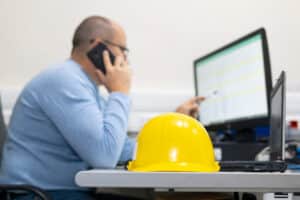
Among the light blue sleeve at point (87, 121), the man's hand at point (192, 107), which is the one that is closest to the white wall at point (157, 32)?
the man's hand at point (192, 107)

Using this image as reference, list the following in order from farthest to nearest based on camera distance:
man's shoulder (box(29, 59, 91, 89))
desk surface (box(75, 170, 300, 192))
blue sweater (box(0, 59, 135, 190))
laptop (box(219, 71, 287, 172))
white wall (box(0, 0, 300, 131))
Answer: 1. white wall (box(0, 0, 300, 131))
2. man's shoulder (box(29, 59, 91, 89))
3. blue sweater (box(0, 59, 135, 190))
4. laptop (box(219, 71, 287, 172))
5. desk surface (box(75, 170, 300, 192))

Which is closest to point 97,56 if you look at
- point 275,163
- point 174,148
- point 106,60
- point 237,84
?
point 106,60

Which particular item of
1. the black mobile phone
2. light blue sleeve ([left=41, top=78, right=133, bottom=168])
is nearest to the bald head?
the black mobile phone

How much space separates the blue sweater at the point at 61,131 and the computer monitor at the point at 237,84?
1.66 ft

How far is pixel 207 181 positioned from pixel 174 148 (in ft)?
0.79

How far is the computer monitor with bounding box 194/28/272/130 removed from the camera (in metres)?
1.89

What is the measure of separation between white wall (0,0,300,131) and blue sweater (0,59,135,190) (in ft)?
3.16

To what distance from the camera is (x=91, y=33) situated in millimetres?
1938

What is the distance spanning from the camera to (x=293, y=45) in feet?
9.21

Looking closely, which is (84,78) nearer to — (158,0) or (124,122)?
(124,122)

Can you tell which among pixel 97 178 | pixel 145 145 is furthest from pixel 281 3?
pixel 97 178

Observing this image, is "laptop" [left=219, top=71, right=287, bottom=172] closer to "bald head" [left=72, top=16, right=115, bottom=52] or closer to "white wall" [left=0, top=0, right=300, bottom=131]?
"bald head" [left=72, top=16, right=115, bottom=52]

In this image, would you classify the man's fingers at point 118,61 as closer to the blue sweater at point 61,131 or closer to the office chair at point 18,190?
the blue sweater at point 61,131

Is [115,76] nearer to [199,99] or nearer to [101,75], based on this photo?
[101,75]
